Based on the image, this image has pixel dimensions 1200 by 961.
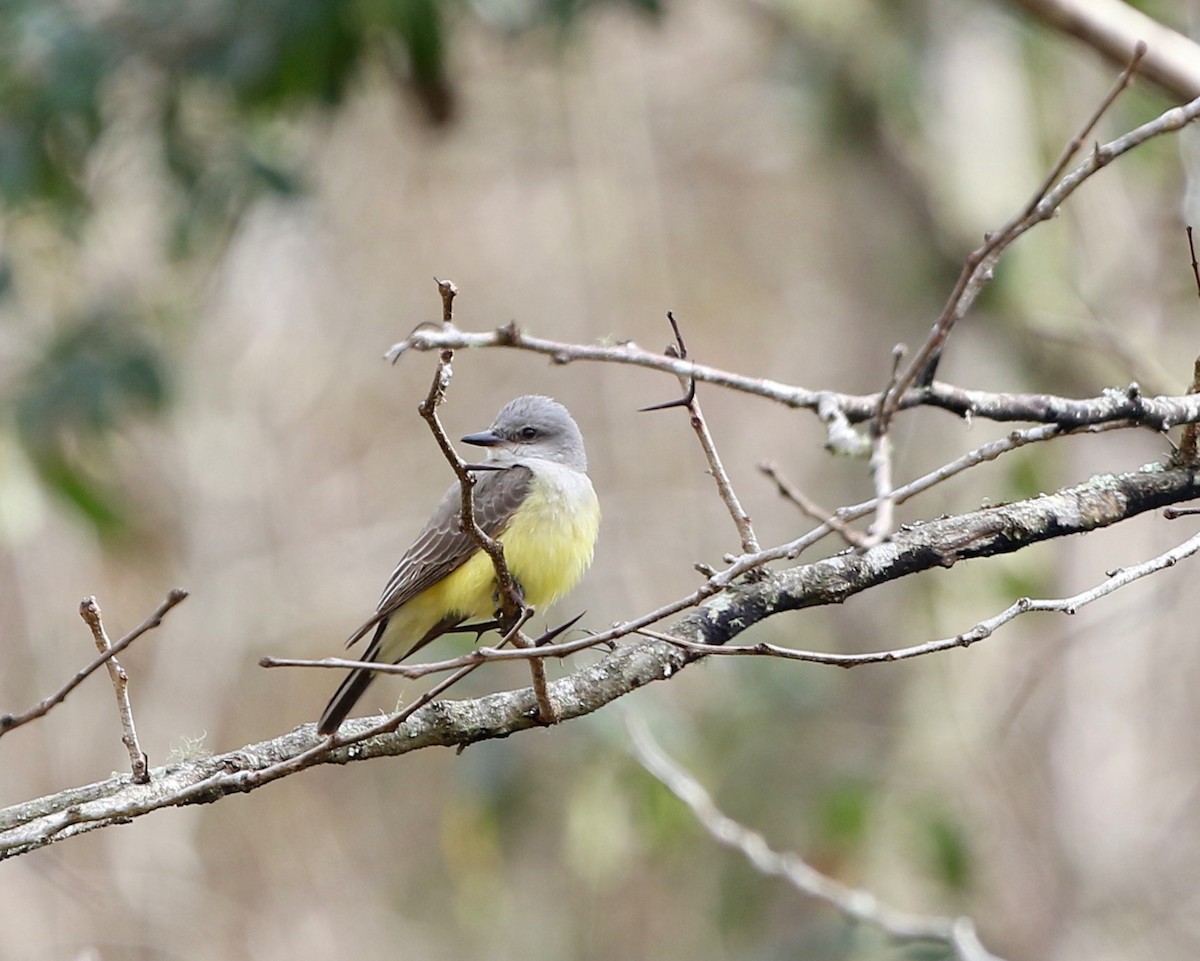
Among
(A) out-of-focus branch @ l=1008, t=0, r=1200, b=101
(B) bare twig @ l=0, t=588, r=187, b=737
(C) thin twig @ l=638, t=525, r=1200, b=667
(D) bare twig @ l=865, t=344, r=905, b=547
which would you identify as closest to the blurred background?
(B) bare twig @ l=0, t=588, r=187, b=737

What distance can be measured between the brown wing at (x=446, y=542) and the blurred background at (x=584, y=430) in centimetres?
75

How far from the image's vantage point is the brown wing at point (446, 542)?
418cm

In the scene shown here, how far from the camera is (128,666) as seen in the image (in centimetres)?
1222

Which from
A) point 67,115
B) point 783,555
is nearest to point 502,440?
point 783,555

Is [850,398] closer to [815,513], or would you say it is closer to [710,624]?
[815,513]

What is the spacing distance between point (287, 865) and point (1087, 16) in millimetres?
9721

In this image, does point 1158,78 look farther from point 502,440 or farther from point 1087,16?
point 502,440

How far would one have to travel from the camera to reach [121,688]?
254cm

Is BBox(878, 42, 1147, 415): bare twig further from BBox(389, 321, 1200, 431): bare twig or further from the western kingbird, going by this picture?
the western kingbird

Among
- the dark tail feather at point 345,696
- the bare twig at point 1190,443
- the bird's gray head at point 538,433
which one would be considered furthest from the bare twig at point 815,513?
the bird's gray head at point 538,433

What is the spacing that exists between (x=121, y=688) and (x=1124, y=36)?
15.8 ft

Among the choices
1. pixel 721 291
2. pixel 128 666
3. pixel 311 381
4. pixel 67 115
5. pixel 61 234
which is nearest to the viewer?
pixel 67 115

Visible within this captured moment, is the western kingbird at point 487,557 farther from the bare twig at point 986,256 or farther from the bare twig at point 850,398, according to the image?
the bare twig at point 986,256

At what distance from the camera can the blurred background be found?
7.58m
